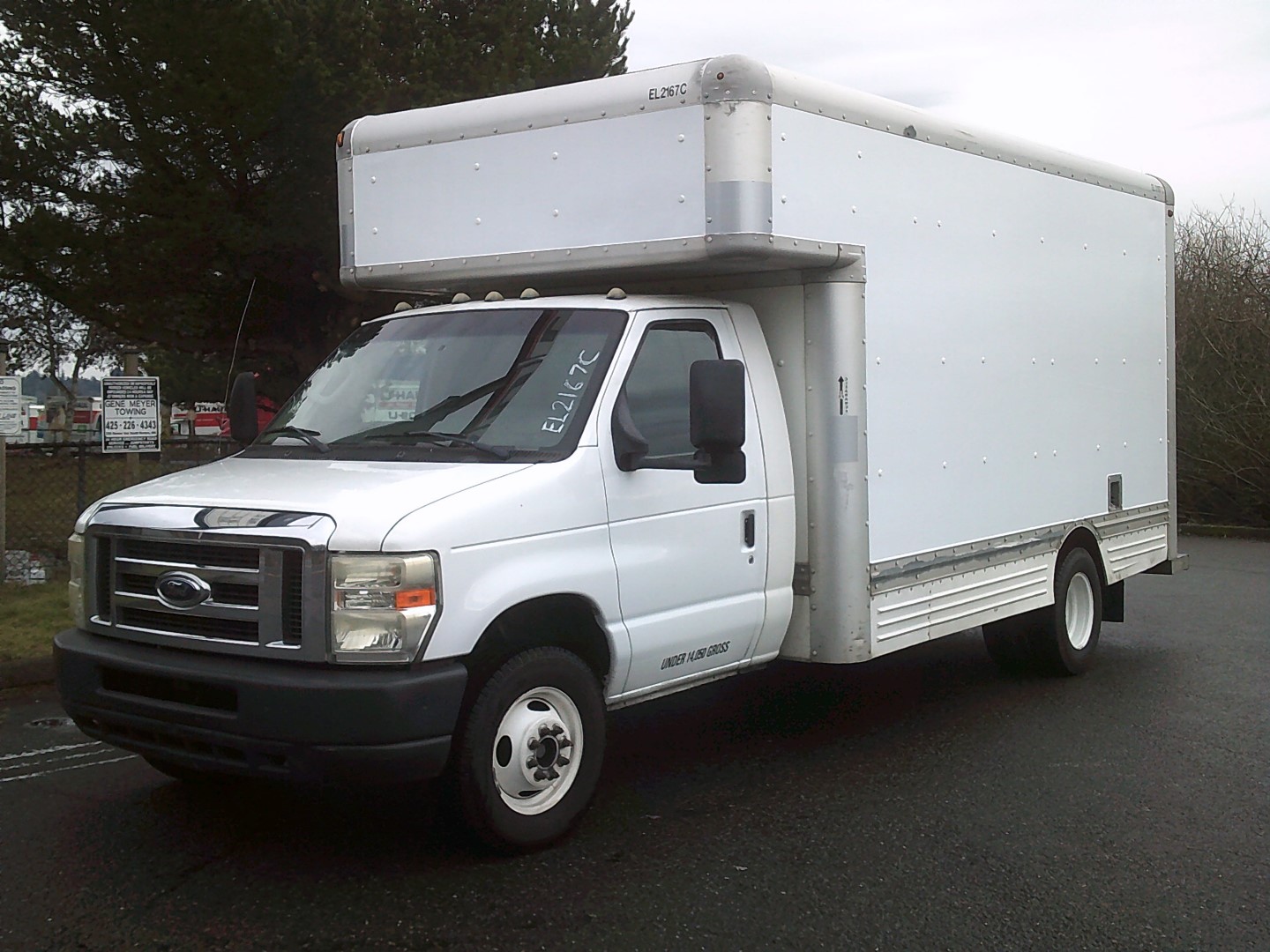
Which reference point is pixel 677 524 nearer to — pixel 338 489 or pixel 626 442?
pixel 626 442

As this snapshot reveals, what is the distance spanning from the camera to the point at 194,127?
16.3 meters

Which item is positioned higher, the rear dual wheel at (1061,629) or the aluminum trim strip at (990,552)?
the aluminum trim strip at (990,552)

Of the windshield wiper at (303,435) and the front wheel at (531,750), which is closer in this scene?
the front wheel at (531,750)

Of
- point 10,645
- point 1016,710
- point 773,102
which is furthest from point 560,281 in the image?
point 10,645

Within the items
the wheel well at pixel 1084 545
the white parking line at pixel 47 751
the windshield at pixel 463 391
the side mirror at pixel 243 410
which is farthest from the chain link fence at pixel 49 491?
the wheel well at pixel 1084 545

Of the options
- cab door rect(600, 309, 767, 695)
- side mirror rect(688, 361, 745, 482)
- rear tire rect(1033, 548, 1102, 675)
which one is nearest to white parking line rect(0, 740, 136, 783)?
cab door rect(600, 309, 767, 695)

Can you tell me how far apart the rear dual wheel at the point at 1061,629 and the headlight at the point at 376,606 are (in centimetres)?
472

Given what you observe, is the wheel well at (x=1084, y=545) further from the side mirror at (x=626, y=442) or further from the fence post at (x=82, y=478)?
the fence post at (x=82, y=478)

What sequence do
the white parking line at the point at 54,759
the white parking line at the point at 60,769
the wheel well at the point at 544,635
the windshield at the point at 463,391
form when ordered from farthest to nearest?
the white parking line at the point at 54,759 → the white parking line at the point at 60,769 → the windshield at the point at 463,391 → the wheel well at the point at 544,635

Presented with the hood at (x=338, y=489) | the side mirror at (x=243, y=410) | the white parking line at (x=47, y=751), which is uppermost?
the side mirror at (x=243, y=410)

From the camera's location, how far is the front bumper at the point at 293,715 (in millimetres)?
4414

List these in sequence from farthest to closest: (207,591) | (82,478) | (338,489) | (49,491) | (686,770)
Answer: (49,491), (82,478), (686,770), (338,489), (207,591)

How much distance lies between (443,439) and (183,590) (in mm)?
1158

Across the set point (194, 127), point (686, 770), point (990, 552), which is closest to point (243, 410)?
point (686, 770)
